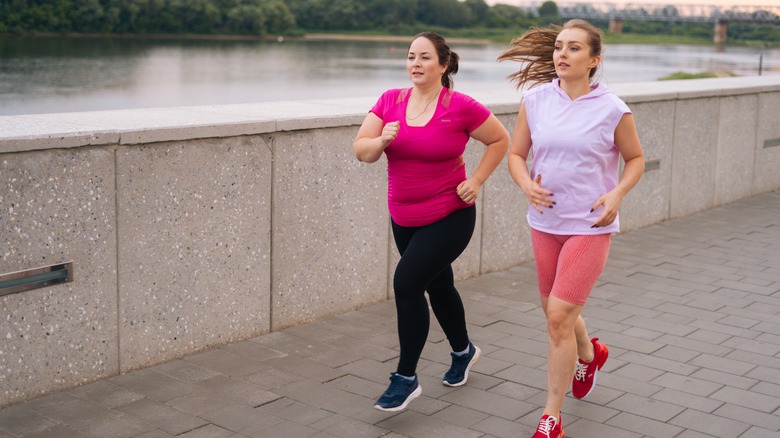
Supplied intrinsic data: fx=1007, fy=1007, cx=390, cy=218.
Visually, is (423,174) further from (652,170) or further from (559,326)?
(652,170)

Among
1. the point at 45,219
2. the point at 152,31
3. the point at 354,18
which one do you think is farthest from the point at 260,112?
the point at 354,18

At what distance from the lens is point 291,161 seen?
573cm

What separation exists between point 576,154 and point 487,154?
22.0 inches

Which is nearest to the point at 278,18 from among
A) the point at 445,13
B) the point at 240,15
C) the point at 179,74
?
the point at 240,15

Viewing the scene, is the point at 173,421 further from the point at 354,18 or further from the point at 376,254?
the point at 354,18

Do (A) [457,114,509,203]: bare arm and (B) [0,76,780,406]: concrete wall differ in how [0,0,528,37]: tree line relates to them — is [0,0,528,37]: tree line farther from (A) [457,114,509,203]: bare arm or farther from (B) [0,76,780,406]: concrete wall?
(A) [457,114,509,203]: bare arm

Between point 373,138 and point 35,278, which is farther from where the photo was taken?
point 35,278

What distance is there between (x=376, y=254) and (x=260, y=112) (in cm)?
118

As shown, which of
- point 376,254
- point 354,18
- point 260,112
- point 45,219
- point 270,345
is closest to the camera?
point 45,219

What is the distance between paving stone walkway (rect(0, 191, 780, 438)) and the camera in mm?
4371

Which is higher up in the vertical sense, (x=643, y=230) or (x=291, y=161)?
(x=291, y=161)

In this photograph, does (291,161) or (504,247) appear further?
(504,247)

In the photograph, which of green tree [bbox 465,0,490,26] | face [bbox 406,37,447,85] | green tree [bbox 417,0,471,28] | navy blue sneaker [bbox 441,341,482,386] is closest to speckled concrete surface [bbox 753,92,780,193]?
navy blue sneaker [bbox 441,341,482,386]

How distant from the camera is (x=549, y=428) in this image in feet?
13.5
